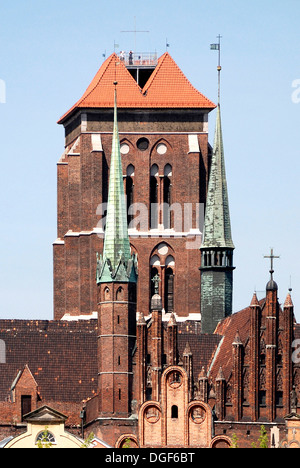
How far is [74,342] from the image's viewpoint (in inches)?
3829

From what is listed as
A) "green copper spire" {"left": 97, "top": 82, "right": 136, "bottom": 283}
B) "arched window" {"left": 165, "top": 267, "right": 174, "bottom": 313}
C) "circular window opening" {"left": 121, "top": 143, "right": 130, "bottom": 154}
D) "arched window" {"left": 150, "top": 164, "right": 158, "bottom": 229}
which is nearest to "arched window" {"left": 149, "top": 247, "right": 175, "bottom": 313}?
"arched window" {"left": 165, "top": 267, "right": 174, "bottom": 313}

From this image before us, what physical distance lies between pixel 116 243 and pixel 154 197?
807 inches

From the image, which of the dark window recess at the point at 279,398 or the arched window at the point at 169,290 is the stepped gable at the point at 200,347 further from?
the arched window at the point at 169,290

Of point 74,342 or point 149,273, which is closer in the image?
point 74,342

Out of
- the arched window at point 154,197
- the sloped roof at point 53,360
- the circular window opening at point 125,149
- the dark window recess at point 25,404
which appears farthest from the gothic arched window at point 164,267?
the dark window recess at point 25,404

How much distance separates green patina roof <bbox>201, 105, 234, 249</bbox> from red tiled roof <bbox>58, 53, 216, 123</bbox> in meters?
3.84

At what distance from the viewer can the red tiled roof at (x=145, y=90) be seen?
370ft

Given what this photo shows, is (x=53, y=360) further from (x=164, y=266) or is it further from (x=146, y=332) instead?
(x=164, y=266)

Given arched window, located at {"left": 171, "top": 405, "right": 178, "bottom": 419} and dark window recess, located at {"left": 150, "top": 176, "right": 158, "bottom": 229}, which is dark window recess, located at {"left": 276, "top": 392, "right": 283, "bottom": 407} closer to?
arched window, located at {"left": 171, "top": 405, "right": 178, "bottom": 419}

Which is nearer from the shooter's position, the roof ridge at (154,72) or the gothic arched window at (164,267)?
the gothic arched window at (164,267)

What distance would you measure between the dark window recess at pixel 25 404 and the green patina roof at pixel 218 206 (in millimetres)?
14011
